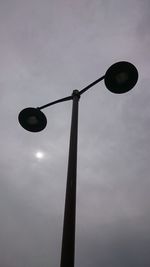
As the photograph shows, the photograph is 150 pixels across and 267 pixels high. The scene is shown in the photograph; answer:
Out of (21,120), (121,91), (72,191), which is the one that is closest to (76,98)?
(121,91)

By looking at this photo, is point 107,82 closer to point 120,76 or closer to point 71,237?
point 120,76

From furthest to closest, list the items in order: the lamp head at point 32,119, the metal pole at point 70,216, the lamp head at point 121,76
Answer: the lamp head at point 32,119 → the lamp head at point 121,76 → the metal pole at point 70,216

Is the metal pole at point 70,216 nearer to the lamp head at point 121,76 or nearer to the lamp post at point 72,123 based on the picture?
the lamp post at point 72,123

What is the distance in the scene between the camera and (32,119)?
18.6ft

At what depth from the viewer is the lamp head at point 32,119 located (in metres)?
5.52

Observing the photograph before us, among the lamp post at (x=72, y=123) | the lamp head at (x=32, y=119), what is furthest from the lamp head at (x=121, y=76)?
the lamp head at (x=32, y=119)

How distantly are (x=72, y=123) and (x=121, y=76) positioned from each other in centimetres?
196

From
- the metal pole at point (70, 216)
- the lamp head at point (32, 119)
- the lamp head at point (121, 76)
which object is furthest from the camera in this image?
the lamp head at point (32, 119)

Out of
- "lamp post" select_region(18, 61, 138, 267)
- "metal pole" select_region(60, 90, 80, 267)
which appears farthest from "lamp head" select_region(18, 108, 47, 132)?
"metal pole" select_region(60, 90, 80, 267)

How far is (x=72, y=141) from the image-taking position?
383cm

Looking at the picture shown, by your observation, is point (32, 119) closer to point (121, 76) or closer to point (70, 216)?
point (121, 76)

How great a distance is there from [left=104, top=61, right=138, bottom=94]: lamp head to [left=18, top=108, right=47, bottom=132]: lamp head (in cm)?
205

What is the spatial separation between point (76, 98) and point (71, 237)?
3.16 m

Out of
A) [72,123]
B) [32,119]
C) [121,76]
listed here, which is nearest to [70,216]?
[72,123]
